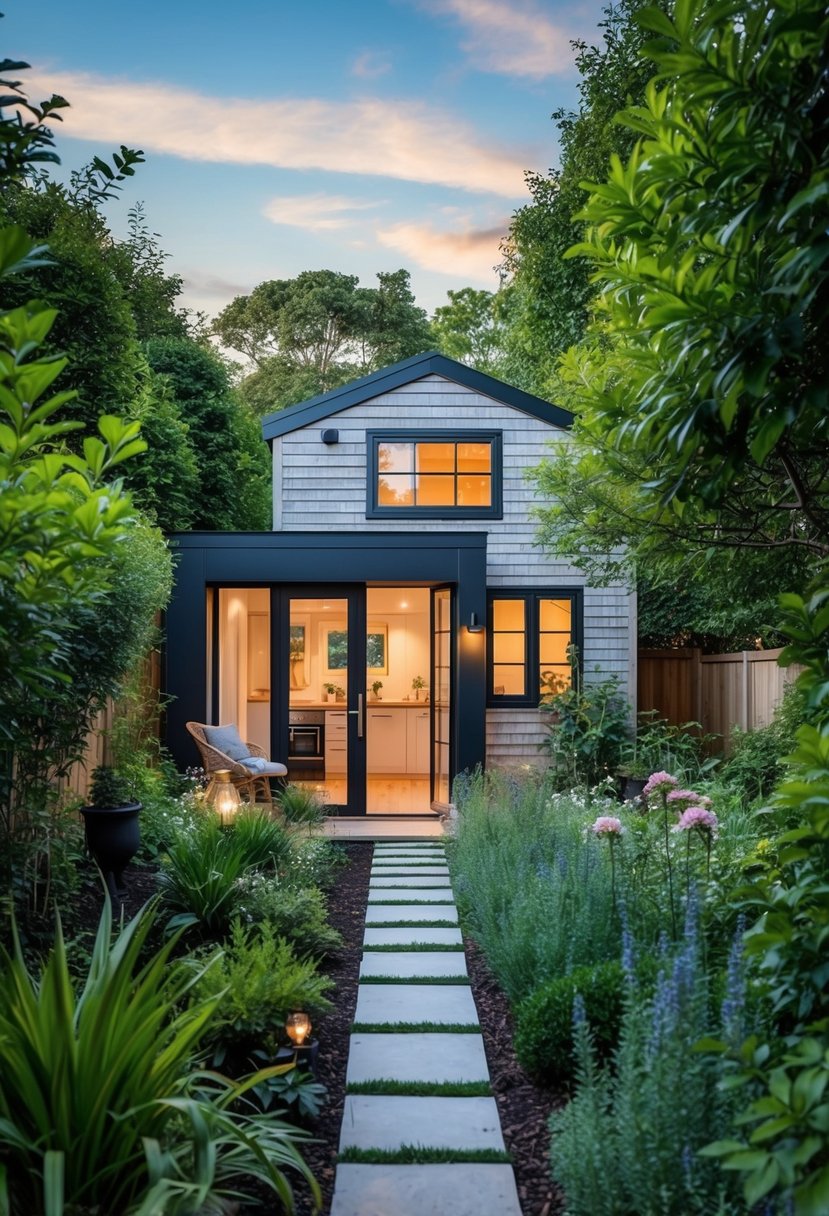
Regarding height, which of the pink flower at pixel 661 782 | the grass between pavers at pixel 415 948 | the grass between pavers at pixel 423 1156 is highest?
the pink flower at pixel 661 782

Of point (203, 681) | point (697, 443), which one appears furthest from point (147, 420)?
point (697, 443)

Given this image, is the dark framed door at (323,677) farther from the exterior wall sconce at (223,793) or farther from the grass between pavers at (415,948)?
the grass between pavers at (415,948)

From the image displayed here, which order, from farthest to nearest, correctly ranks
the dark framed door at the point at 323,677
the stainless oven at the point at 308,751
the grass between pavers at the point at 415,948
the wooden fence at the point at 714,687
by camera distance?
the stainless oven at the point at 308,751
the wooden fence at the point at 714,687
the dark framed door at the point at 323,677
the grass between pavers at the point at 415,948

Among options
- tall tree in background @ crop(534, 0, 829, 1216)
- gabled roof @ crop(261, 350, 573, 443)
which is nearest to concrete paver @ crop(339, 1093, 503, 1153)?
tall tree in background @ crop(534, 0, 829, 1216)

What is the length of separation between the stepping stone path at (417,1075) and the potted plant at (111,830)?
58.1 inches

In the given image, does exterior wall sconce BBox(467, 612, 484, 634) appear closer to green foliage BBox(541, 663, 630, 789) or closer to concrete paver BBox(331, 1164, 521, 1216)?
green foliage BBox(541, 663, 630, 789)

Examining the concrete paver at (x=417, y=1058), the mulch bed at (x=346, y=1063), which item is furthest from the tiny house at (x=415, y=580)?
the concrete paver at (x=417, y=1058)

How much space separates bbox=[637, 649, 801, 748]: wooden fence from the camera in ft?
32.4

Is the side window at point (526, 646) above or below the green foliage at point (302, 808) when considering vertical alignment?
above

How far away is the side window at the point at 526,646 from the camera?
34.8 ft

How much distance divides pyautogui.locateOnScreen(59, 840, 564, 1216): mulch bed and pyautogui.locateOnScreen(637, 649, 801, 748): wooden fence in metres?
5.07

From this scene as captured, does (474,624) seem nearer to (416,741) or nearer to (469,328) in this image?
(416,741)

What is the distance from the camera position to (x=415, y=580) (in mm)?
9617

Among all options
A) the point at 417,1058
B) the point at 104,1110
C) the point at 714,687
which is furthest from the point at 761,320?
the point at 714,687
